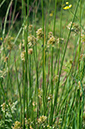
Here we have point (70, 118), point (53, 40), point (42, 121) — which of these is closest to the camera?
point (53, 40)

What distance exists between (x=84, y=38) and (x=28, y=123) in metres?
0.55

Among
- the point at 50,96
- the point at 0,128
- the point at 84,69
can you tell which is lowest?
the point at 0,128

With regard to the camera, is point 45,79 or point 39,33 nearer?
point 39,33

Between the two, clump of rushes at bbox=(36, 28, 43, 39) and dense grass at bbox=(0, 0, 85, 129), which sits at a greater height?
clump of rushes at bbox=(36, 28, 43, 39)

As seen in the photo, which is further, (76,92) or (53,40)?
(76,92)

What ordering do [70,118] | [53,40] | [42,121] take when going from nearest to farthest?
[53,40] < [42,121] < [70,118]

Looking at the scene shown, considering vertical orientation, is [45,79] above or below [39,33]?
below

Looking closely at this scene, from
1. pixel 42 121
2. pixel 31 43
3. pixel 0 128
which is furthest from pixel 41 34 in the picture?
pixel 0 128

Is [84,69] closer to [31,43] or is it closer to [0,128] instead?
[31,43]

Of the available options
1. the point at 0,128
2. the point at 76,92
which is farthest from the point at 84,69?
the point at 0,128

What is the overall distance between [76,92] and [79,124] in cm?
17

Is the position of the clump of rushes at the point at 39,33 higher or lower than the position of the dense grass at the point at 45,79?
higher

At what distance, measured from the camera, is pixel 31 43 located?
2.79ft

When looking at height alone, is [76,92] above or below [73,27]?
below
